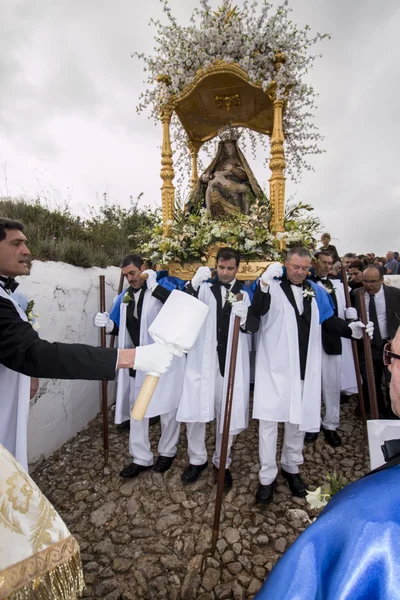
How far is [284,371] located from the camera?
3445mm

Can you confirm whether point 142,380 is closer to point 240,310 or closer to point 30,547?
point 240,310

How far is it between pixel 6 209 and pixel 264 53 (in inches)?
214

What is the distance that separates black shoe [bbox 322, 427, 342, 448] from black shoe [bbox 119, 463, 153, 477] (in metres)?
2.43

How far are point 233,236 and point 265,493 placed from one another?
11.2ft

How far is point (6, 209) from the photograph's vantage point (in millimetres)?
6574

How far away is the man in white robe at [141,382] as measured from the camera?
12.5ft

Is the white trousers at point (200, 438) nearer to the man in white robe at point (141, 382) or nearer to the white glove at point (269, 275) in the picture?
the man in white robe at point (141, 382)

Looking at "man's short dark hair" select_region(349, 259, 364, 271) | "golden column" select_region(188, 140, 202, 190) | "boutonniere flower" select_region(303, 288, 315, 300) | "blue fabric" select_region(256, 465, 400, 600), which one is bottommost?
"blue fabric" select_region(256, 465, 400, 600)

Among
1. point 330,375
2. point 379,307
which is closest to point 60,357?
point 330,375

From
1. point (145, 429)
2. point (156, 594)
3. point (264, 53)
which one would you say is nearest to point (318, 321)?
point (145, 429)

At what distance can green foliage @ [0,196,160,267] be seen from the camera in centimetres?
506

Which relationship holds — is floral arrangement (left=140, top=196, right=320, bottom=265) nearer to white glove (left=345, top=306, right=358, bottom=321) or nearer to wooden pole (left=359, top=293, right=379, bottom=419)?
white glove (left=345, top=306, right=358, bottom=321)

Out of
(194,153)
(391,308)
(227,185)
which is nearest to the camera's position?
(391,308)

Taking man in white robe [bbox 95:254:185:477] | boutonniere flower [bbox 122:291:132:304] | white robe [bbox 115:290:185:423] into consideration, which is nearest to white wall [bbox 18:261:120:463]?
man in white robe [bbox 95:254:185:477]
